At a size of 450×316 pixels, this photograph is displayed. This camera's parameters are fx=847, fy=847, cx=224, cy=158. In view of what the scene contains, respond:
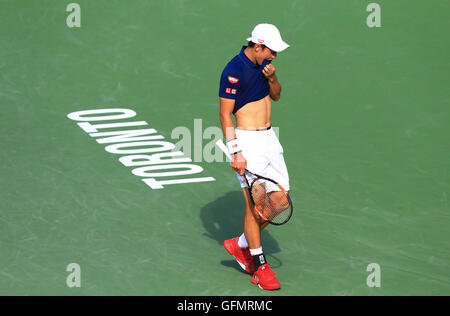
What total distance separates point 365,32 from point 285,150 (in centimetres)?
329

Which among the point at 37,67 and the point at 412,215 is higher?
the point at 37,67

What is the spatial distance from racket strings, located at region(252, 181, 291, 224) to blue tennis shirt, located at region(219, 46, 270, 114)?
0.87 m

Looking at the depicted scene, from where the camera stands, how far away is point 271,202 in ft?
27.6

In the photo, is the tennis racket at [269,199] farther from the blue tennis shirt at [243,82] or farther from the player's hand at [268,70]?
the player's hand at [268,70]

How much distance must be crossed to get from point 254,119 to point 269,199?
2.72 ft

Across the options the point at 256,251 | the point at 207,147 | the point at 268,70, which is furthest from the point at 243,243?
the point at 207,147

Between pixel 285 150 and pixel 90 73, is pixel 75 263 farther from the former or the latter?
pixel 90 73

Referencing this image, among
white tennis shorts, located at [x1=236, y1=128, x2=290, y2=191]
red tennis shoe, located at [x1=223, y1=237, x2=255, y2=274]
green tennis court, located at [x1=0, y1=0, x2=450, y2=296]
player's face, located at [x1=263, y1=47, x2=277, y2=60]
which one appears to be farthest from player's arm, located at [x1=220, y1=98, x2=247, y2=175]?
green tennis court, located at [x1=0, y1=0, x2=450, y2=296]

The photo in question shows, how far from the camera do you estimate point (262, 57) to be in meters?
8.45

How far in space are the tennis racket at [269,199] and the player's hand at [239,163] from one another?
0.36ft

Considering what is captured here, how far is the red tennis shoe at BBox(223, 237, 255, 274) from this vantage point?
877 cm

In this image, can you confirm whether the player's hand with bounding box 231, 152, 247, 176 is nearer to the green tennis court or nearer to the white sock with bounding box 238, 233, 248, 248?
the white sock with bounding box 238, 233, 248, 248

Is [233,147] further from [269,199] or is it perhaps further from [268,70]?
[268,70]

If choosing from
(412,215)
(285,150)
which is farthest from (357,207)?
(285,150)
